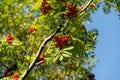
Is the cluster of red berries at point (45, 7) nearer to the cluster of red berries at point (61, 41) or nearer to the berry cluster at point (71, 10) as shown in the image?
the berry cluster at point (71, 10)

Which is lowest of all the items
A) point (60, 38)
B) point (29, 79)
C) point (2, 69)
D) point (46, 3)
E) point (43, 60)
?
point (2, 69)

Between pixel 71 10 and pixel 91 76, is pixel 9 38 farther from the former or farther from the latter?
pixel 91 76

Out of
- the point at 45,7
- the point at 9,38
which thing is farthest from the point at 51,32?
the point at 45,7

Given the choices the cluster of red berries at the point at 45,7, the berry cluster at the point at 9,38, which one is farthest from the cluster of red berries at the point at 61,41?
the berry cluster at the point at 9,38

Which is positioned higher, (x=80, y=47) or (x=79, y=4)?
(x=79, y=4)

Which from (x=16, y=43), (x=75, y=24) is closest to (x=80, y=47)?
(x=75, y=24)

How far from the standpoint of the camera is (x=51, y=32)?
14.4 m

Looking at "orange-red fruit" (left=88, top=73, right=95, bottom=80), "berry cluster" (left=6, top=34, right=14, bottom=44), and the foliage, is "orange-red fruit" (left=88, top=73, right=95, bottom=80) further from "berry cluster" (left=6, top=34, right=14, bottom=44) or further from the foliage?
"berry cluster" (left=6, top=34, right=14, bottom=44)

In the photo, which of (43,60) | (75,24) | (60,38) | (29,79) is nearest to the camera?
(60,38)

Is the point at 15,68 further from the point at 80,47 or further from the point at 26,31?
the point at 80,47

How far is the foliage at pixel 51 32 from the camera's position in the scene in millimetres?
10914

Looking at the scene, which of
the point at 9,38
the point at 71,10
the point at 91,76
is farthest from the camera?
the point at 91,76

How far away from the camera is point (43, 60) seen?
12.4m

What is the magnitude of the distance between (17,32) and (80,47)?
8285 mm
